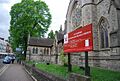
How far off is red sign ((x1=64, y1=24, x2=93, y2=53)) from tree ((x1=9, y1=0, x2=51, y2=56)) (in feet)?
120

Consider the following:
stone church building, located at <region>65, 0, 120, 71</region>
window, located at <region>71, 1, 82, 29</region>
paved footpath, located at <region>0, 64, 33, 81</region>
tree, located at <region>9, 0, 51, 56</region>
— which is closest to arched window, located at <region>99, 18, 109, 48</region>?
stone church building, located at <region>65, 0, 120, 71</region>

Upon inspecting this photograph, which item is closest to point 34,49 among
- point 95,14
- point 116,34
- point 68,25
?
point 68,25

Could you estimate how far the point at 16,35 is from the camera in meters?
46.7

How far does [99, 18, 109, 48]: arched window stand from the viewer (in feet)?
63.1

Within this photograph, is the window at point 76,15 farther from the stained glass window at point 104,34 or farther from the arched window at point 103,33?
the stained glass window at point 104,34

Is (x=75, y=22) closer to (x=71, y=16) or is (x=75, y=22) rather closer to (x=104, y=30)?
(x=71, y=16)

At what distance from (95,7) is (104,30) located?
11.7ft

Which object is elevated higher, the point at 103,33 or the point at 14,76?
the point at 103,33

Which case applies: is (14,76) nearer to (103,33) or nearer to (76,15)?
(103,33)

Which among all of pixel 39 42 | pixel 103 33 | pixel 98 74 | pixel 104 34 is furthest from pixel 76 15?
pixel 39 42

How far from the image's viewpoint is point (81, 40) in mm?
8812

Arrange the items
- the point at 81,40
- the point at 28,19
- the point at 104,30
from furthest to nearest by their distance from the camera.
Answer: the point at 28,19, the point at 104,30, the point at 81,40

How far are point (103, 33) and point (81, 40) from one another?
11.8 meters

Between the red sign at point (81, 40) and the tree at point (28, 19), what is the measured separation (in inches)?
1440
